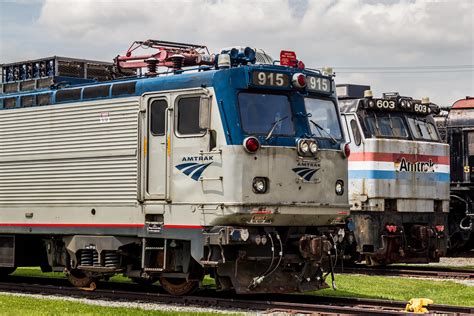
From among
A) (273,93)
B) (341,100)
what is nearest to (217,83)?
(273,93)

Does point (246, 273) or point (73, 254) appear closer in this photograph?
point (246, 273)

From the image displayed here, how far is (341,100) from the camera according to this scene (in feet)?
71.7

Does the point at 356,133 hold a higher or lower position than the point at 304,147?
higher

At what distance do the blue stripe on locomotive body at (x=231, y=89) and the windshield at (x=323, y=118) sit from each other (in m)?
0.13

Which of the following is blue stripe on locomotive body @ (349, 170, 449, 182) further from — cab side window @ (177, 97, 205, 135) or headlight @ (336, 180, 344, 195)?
cab side window @ (177, 97, 205, 135)

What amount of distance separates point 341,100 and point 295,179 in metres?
7.60

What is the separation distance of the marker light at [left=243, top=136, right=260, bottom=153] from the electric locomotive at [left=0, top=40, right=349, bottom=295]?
0.02 metres

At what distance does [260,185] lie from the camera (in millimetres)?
14172

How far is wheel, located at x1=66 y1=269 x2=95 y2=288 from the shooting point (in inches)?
655

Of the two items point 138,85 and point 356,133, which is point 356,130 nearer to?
point 356,133

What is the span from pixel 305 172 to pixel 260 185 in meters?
0.92

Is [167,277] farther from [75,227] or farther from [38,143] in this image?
[38,143]

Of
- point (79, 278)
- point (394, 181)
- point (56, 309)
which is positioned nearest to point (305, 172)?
point (56, 309)

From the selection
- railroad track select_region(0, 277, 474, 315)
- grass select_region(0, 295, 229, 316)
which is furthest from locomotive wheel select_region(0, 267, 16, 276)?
grass select_region(0, 295, 229, 316)
